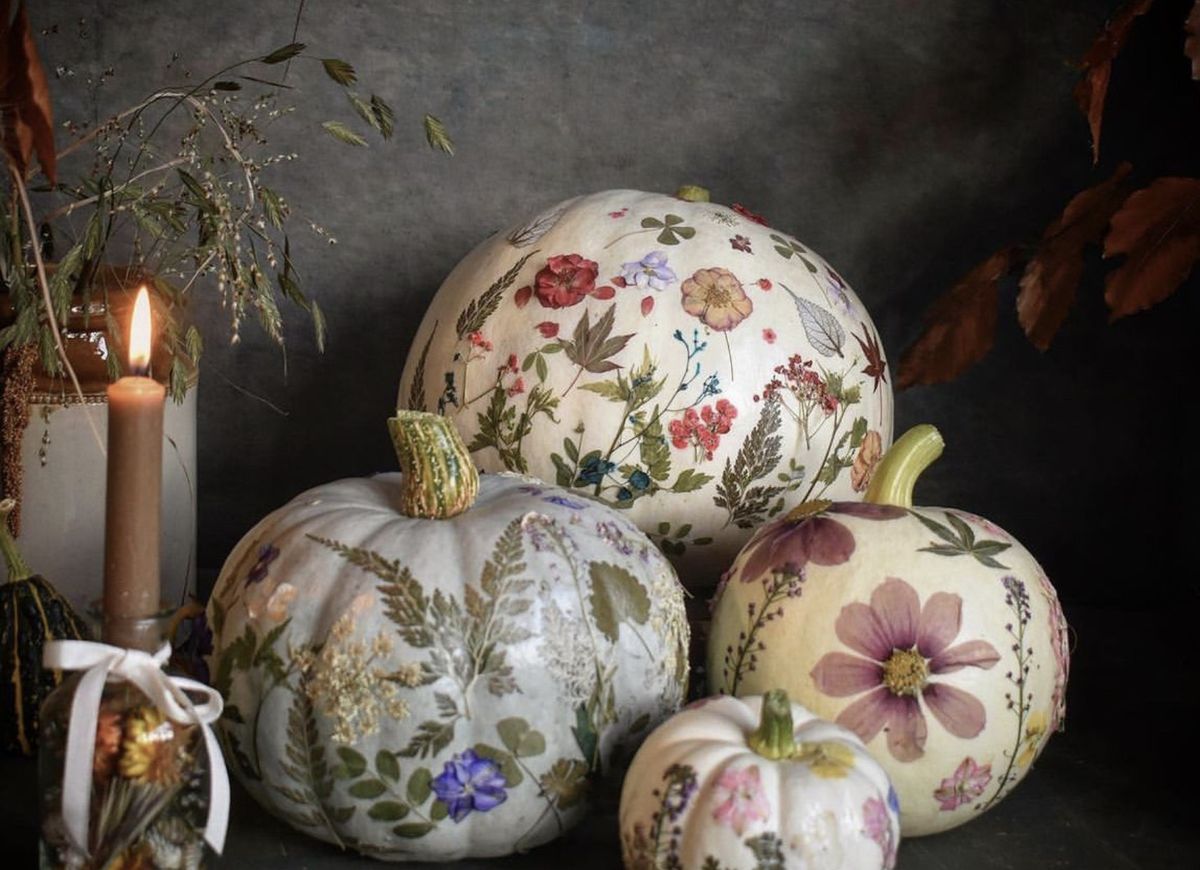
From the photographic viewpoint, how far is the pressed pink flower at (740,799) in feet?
3.25

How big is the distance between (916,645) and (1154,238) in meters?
0.63

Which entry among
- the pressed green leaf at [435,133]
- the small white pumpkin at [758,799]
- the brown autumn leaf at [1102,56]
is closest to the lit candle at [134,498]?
the small white pumpkin at [758,799]

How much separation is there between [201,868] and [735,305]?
77 centimetres

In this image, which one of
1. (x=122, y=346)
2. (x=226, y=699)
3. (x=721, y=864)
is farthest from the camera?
(x=122, y=346)

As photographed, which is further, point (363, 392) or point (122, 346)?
point (363, 392)

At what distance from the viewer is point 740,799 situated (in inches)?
39.2

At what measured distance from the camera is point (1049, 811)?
1.32m

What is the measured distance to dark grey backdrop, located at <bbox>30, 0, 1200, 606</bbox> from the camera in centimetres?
A: 186

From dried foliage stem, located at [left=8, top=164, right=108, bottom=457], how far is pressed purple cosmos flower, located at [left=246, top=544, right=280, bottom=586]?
26cm

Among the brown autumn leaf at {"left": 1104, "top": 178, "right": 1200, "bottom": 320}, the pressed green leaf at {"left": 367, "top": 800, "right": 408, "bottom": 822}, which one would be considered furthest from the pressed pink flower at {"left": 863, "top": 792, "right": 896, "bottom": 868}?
the brown autumn leaf at {"left": 1104, "top": 178, "right": 1200, "bottom": 320}

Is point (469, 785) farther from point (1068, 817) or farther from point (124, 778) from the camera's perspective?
point (1068, 817)

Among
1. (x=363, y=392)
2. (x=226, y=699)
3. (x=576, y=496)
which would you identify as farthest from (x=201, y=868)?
(x=363, y=392)

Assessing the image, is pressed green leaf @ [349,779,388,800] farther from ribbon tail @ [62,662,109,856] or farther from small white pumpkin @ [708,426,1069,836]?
small white pumpkin @ [708,426,1069,836]

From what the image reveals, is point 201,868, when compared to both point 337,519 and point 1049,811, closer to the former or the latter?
point 337,519
